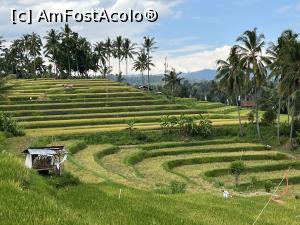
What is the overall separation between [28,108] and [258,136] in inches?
1129

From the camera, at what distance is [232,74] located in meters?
48.9

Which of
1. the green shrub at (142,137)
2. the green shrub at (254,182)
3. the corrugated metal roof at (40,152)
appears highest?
the corrugated metal roof at (40,152)

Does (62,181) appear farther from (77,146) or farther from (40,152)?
(77,146)

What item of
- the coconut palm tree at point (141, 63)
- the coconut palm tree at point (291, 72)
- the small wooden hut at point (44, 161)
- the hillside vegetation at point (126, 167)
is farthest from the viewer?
the coconut palm tree at point (141, 63)

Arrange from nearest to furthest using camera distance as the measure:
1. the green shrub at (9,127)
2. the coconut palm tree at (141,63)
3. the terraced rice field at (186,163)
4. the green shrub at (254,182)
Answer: the terraced rice field at (186,163), the green shrub at (254,182), the green shrub at (9,127), the coconut palm tree at (141,63)

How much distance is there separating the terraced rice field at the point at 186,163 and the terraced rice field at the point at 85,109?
787cm

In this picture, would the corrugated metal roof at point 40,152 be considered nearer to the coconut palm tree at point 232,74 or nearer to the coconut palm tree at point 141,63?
the coconut palm tree at point 232,74

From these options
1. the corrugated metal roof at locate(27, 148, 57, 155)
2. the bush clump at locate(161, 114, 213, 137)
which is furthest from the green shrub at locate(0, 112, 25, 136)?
the corrugated metal roof at locate(27, 148, 57, 155)

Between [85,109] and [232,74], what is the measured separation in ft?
65.5

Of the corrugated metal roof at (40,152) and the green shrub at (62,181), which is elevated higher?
the corrugated metal roof at (40,152)

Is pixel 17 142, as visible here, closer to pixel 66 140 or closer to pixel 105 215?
pixel 66 140

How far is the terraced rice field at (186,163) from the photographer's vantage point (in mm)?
27323

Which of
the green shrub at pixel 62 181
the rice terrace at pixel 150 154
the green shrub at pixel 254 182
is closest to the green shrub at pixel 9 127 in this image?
the rice terrace at pixel 150 154

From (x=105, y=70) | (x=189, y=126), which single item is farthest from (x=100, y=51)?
(x=189, y=126)
